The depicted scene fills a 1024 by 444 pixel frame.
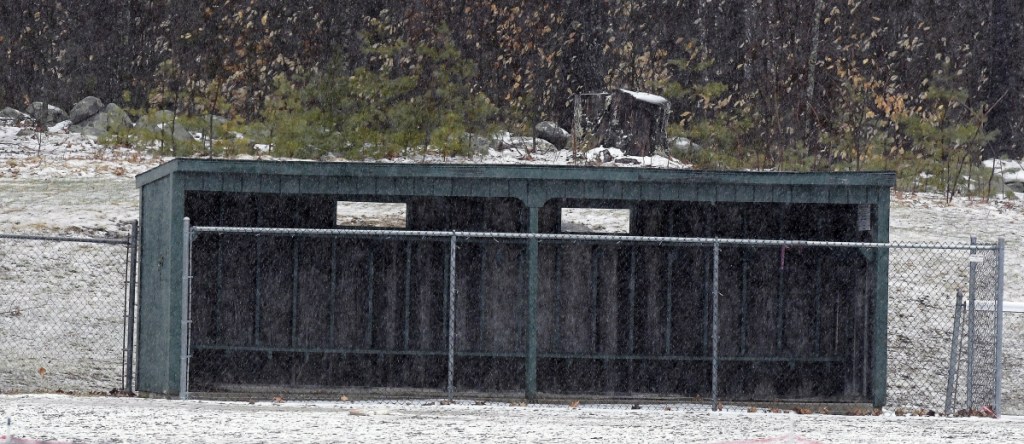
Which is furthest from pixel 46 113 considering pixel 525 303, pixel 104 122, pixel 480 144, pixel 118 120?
pixel 525 303

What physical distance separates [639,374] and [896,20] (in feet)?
83.7

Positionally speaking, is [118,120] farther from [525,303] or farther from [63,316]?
Result: [525,303]

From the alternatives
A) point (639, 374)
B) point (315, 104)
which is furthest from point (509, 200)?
point (315, 104)

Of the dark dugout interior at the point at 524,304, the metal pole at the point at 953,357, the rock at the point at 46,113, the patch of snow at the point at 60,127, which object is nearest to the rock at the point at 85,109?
the rock at the point at 46,113

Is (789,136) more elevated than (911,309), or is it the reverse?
(789,136)

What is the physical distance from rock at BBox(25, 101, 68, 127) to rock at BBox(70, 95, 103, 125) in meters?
0.56

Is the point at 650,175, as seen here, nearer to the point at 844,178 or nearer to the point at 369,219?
the point at 844,178

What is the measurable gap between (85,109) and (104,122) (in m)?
2.34

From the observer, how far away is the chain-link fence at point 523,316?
16031 millimetres

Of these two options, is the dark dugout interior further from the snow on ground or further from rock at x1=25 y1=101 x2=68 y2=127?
rock at x1=25 y1=101 x2=68 y2=127

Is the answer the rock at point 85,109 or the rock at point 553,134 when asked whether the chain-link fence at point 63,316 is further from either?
the rock at point 553,134

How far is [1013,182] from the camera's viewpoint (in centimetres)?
3133

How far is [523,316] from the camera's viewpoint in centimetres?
1641

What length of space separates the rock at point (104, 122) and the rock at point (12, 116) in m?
1.23
